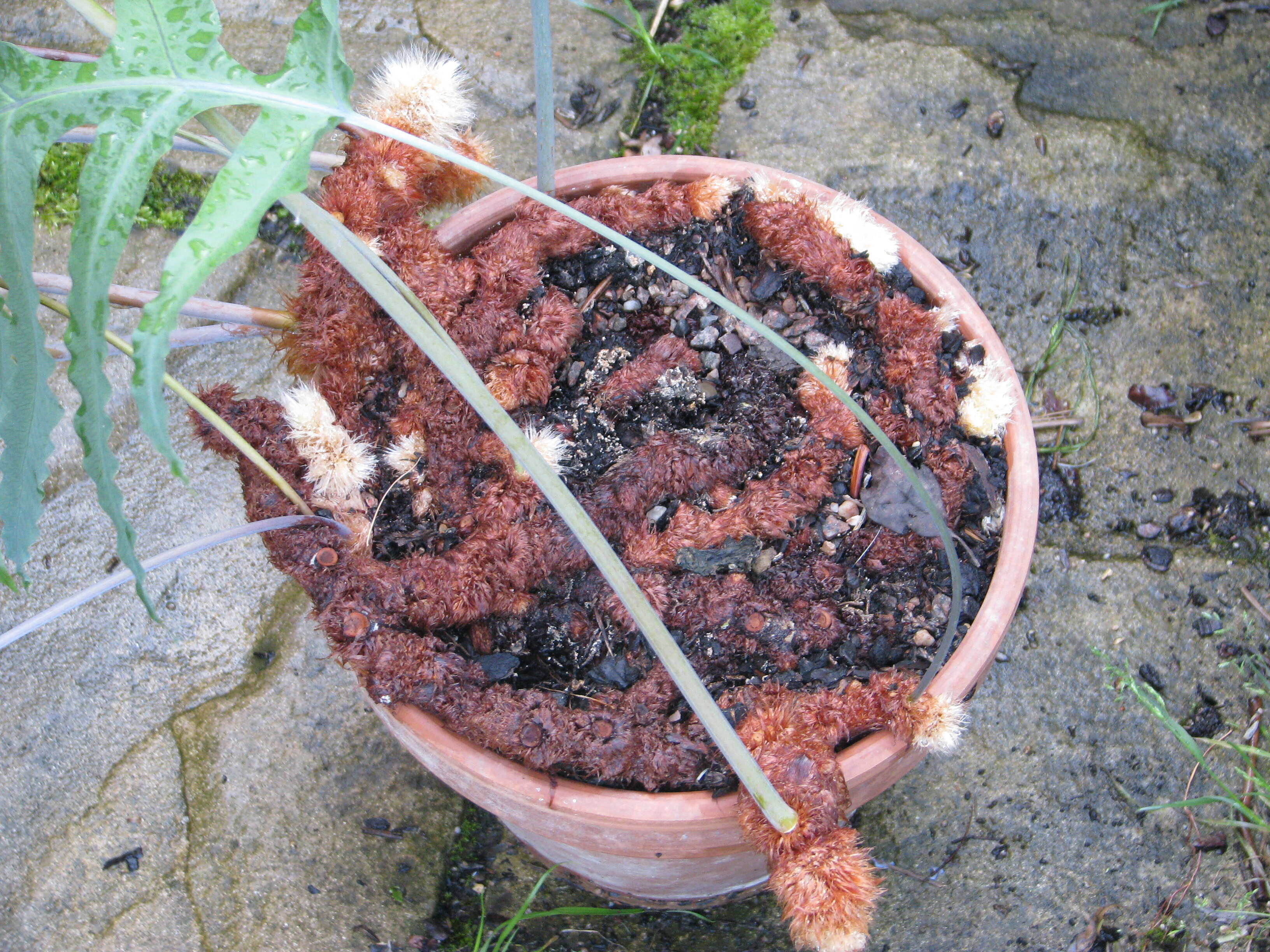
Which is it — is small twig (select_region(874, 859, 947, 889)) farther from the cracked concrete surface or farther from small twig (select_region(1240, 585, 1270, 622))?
small twig (select_region(1240, 585, 1270, 622))

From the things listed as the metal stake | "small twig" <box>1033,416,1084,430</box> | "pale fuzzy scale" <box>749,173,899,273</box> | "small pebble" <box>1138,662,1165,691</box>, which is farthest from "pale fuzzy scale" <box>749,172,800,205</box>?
"small pebble" <box>1138,662,1165,691</box>

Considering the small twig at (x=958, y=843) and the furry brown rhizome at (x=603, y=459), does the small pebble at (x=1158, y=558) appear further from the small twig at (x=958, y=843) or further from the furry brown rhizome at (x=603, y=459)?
the furry brown rhizome at (x=603, y=459)

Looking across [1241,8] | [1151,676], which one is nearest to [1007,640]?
[1151,676]

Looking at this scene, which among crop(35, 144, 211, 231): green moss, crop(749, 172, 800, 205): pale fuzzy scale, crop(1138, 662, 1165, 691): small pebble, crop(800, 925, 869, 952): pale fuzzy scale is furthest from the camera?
crop(35, 144, 211, 231): green moss

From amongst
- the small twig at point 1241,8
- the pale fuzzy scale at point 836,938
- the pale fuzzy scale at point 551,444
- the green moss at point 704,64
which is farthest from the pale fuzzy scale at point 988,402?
the small twig at point 1241,8

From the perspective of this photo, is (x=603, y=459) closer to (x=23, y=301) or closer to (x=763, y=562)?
(x=763, y=562)

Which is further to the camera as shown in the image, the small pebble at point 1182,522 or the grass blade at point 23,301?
the small pebble at point 1182,522

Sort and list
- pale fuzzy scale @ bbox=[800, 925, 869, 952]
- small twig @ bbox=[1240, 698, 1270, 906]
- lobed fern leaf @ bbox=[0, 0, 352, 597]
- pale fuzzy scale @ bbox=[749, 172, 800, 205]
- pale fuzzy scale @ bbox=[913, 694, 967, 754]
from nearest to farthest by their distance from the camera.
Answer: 1. lobed fern leaf @ bbox=[0, 0, 352, 597]
2. pale fuzzy scale @ bbox=[800, 925, 869, 952]
3. pale fuzzy scale @ bbox=[913, 694, 967, 754]
4. pale fuzzy scale @ bbox=[749, 172, 800, 205]
5. small twig @ bbox=[1240, 698, 1270, 906]
